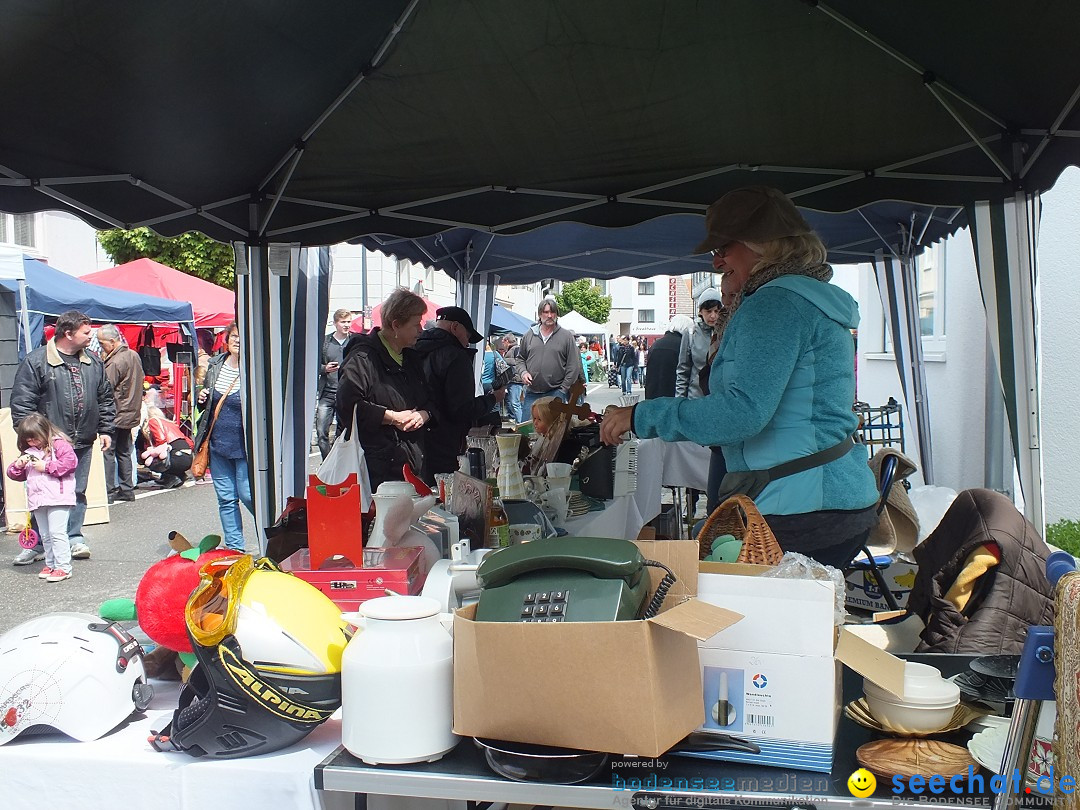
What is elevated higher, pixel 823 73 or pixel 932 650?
pixel 823 73

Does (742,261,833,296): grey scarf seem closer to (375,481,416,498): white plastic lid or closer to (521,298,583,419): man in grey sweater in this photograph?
(375,481,416,498): white plastic lid

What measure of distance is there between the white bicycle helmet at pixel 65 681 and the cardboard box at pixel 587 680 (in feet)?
2.21

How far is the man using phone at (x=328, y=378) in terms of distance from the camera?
876cm

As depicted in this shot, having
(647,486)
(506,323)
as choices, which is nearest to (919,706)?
(647,486)

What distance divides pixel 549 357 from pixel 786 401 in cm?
720

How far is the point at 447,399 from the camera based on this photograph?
4.54 m

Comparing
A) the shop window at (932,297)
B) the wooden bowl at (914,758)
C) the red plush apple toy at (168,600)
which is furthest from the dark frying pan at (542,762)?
the shop window at (932,297)

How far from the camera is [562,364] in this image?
9.37m

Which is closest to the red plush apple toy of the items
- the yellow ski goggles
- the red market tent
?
the yellow ski goggles

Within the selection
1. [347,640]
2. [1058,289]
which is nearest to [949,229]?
[1058,289]

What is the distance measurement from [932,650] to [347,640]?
1255 millimetres

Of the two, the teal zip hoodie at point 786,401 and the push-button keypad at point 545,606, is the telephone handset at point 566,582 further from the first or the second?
the teal zip hoodie at point 786,401

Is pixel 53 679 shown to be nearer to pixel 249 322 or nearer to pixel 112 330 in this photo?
pixel 249 322

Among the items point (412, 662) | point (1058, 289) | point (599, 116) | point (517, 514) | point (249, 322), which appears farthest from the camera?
point (1058, 289)
